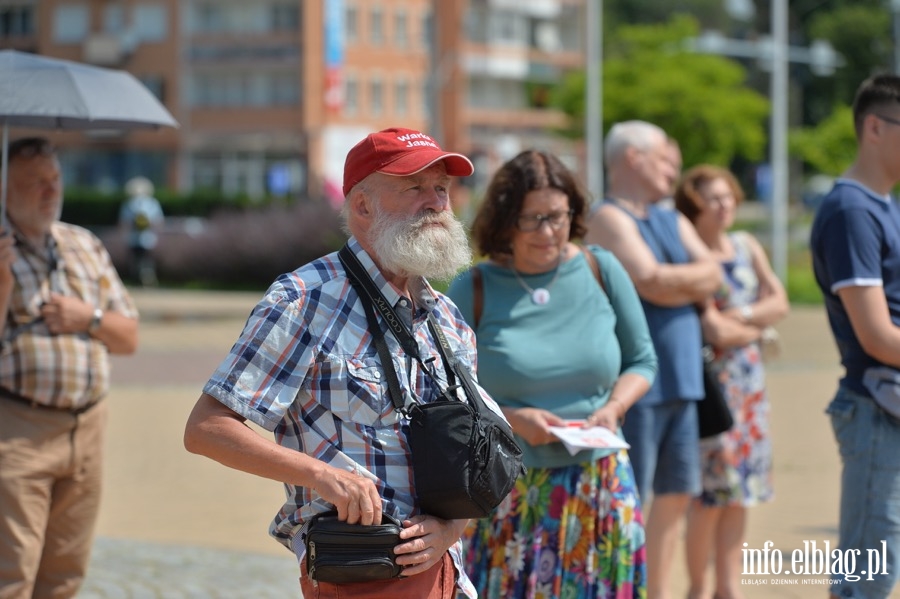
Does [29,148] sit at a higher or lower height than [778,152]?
higher

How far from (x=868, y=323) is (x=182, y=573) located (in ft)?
12.6

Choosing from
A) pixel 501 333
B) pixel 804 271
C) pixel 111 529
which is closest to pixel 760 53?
pixel 804 271

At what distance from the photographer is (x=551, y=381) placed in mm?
4707

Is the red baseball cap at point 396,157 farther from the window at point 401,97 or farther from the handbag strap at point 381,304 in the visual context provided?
the window at point 401,97

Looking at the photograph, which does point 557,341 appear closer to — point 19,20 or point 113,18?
point 113,18

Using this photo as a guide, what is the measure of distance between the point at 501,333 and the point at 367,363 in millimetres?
1439

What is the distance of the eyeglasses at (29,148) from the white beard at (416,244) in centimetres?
223

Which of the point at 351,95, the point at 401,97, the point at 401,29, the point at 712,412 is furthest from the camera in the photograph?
the point at 401,97

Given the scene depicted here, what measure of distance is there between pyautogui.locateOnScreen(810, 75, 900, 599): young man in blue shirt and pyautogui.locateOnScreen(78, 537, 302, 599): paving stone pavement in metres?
2.76

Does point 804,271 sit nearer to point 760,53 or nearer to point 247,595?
point 760,53

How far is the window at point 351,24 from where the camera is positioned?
71.1 metres

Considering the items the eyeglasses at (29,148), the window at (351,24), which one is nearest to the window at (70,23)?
the window at (351,24)

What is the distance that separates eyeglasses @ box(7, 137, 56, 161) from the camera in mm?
5242

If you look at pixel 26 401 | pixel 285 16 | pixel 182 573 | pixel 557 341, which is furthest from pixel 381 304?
pixel 285 16
